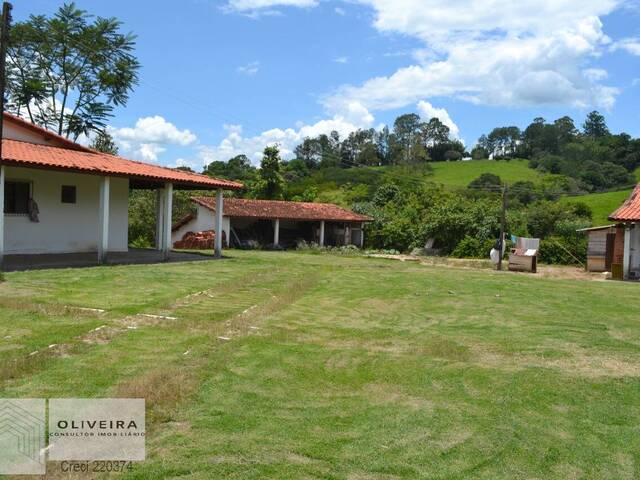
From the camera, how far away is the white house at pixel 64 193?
16641 millimetres

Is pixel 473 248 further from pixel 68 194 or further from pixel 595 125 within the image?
pixel 595 125

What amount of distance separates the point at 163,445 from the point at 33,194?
636 inches

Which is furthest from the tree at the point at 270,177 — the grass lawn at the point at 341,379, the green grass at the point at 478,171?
the grass lawn at the point at 341,379

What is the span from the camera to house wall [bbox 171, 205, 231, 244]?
3356cm

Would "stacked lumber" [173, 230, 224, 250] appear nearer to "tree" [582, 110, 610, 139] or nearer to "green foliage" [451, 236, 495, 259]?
"green foliage" [451, 236, 495, 259]

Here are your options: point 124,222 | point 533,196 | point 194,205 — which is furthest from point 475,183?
point 124,222

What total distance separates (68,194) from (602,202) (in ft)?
137

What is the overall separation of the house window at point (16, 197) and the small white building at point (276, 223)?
14161 mm

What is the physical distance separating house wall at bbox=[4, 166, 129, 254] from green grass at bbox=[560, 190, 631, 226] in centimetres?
3113

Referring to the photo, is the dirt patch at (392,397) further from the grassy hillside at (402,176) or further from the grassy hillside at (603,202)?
the grassy hillside at (402,176)

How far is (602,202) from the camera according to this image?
1815 inches

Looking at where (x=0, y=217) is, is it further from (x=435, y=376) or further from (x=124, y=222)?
(x=435, y=376)

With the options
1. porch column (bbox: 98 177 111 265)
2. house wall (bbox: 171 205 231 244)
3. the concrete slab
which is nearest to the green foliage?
house wall (bbox: 171 205 231 244)

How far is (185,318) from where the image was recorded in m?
8.45
